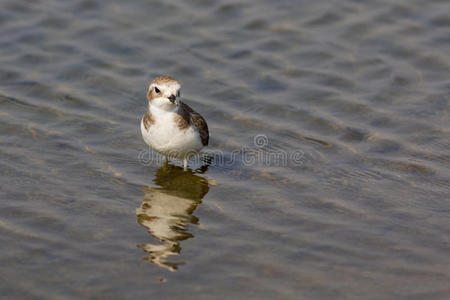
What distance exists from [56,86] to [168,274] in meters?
7.15

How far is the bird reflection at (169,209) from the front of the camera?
8.90m

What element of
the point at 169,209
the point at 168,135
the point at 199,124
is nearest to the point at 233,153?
the point at 199,124

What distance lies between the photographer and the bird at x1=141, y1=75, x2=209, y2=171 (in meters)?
10.9

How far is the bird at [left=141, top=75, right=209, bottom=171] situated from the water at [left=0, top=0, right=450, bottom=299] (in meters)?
0.63

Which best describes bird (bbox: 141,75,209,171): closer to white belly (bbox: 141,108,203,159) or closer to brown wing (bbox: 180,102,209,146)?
white belly (bbox: 141,108,203,159)

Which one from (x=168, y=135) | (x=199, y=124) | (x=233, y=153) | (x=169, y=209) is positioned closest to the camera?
(x=169, y=209)

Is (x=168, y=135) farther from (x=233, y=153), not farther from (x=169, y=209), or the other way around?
(x=233, y=153)

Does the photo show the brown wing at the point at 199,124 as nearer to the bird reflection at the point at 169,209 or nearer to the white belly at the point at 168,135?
the white belly at the point at 168,135

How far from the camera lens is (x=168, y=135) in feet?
36.1

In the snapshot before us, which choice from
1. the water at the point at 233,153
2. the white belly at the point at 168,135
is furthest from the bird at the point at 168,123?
the water at the point at 233,153

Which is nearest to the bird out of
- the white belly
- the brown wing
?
the white belly

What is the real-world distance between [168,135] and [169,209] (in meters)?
1.31

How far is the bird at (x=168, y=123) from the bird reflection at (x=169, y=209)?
1.67 feet

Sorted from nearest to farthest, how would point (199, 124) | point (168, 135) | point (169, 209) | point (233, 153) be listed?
1. point (169, 209)
2. point (168, 135)
3. point (199, 124)
4. point (233, 153)
